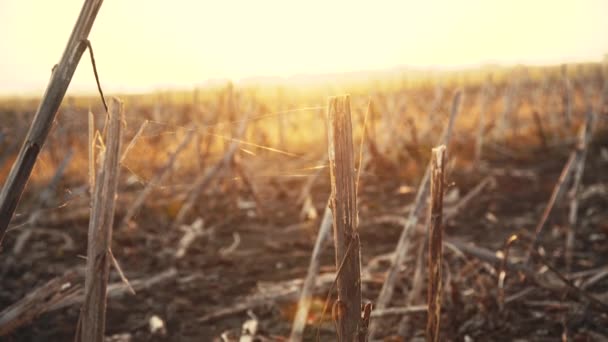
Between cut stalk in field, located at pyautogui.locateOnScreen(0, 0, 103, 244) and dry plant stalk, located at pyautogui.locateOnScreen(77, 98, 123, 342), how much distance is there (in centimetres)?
18

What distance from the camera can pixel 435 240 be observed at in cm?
215

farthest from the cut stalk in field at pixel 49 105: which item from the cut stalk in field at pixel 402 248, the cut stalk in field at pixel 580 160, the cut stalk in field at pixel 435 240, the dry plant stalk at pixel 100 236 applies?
the cut stalk in field at pixel 580 160

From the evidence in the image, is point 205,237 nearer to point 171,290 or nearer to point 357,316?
point 171,290

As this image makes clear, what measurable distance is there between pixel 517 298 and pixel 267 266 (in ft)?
8.46

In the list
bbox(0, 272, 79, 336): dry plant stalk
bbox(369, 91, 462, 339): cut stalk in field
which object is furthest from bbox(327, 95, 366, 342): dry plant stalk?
bbox(369, 91, 462, 339): cut stalk in field

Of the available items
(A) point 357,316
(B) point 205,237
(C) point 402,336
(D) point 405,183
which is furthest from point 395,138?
(A) point 357,316

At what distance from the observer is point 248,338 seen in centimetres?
358

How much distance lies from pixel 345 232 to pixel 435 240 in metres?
0.59

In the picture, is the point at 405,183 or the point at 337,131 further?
the point at 405,183

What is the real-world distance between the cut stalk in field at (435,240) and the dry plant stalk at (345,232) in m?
0.53

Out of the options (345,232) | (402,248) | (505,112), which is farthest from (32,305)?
(505,112)

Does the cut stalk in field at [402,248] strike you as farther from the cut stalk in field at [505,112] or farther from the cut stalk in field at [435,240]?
the cut stalk in field at [505,112]

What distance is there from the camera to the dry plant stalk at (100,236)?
5.07 feet

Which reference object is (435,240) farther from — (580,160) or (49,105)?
(580,160)
